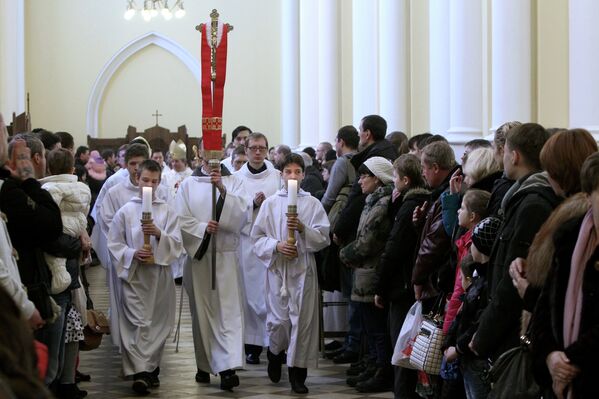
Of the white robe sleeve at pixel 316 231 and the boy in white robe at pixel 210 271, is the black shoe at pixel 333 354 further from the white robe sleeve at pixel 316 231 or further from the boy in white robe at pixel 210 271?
the white robe sleeve at pixel 316 231

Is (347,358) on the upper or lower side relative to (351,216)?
lower

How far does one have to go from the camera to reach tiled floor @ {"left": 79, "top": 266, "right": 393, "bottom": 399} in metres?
9.16

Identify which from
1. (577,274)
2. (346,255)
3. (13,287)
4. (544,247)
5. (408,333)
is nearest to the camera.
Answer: (577,274)

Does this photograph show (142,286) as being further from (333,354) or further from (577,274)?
(577,274)

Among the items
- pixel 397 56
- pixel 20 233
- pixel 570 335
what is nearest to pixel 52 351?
pixel 20 233

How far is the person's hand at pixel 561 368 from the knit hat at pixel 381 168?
451 cm

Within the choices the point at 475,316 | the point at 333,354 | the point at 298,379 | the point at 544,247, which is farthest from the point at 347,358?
the point at 544,247

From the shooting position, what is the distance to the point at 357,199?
972 cm

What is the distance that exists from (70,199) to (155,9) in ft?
76.4

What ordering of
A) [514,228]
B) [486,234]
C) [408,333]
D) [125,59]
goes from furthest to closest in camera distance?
[125,59], [408,333], [486,234], [514,228]

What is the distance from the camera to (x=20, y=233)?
7.11 meters

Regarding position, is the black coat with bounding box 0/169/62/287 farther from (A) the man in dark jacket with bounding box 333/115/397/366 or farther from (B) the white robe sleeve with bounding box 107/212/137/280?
(A) the man in dark jacket with bounding box 333/115/397/366

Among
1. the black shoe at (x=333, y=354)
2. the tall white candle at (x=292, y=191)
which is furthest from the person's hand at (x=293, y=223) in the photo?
the black shoe at (x=333, y=354)

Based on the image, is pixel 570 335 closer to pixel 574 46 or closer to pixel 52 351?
pixel 52 351
